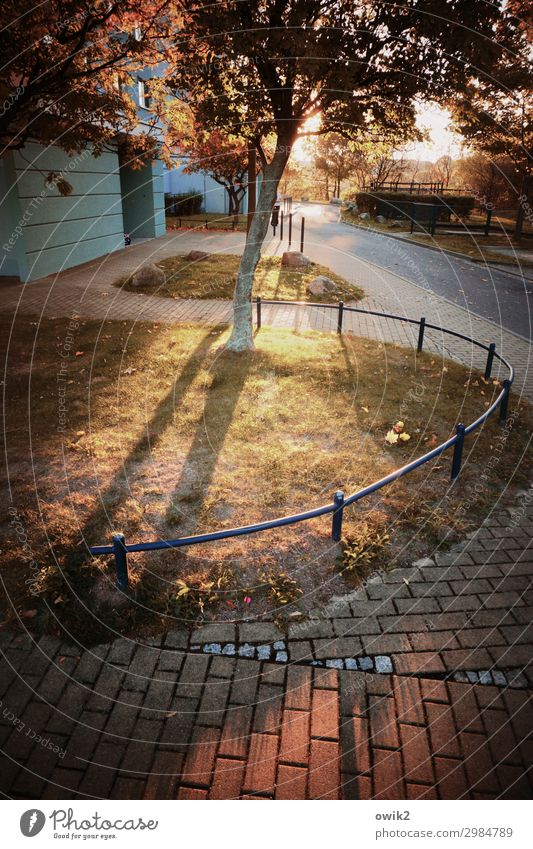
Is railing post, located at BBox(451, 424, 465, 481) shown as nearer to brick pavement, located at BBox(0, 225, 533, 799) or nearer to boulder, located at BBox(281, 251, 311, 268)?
brick pavement, located at BBox(0, 225, 533, 799)

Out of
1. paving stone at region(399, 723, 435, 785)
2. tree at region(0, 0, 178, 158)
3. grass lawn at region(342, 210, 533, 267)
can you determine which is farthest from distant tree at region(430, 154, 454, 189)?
paving stone at region(399, 723, 435, 785)

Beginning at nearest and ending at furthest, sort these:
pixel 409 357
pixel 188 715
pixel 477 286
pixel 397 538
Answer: pixel 188 715 → pixel 397 538 → pixel 409 357 → pixel 477 286

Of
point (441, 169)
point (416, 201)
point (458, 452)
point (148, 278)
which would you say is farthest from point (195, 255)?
point (441, 169)

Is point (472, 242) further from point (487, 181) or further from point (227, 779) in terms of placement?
point (227, 779)

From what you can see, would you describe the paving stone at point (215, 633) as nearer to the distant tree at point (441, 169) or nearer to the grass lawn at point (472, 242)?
the grass lawn at point (472, 242)

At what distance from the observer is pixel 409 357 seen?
11.8m

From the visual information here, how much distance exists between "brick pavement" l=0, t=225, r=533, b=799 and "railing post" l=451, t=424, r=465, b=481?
5.71 ft

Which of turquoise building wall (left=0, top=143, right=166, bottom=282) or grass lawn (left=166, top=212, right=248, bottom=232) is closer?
turquoise building wall (left=0, top=143, right=166, bottom=282)

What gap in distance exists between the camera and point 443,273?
76.3 feet

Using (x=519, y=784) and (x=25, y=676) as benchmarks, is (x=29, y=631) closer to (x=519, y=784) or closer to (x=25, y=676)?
(x=25, y=676)

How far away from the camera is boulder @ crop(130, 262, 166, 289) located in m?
18.5

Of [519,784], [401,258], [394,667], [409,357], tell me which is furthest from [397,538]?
[401,258]

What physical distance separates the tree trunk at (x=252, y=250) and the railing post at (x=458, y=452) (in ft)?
19.7
